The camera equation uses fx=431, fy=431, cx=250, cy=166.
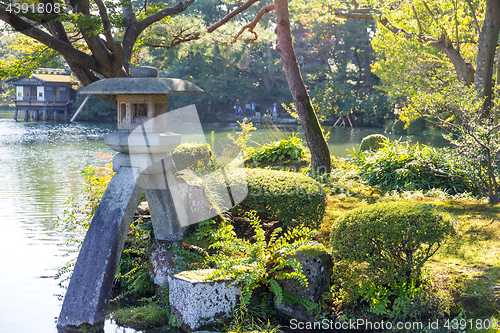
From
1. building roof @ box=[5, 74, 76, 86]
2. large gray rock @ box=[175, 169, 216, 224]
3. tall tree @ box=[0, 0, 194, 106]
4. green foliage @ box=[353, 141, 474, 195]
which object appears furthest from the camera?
building roof @ box=[5, 74, 76, 86]

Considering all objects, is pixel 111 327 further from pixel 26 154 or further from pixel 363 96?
pixel 363 96

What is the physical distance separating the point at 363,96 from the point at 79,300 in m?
28.1

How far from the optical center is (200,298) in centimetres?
387

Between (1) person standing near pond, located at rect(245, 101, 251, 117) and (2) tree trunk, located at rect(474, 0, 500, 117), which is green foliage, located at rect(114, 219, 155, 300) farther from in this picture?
(1) person standing near pond, located at rect(245, 101, 251, 117)

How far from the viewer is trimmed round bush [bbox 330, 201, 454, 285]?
358 cm

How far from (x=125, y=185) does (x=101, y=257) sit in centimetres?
72

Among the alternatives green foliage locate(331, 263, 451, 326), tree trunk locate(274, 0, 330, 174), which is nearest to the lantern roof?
green foliage locate(331, 263, 451, 326)

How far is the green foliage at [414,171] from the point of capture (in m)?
7.46

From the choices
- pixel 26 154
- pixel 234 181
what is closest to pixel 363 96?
pixel 26 154

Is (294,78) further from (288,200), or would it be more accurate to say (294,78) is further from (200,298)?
(200,298)

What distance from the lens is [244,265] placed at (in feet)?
13.4

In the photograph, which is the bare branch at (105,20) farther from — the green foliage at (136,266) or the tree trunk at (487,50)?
the tree trunk at (487,50)

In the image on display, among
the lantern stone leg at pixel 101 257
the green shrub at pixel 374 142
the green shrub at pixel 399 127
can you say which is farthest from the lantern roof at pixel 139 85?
the green shrub at pixel 399 127

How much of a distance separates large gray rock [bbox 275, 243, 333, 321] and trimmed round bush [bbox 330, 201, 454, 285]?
276 mm
